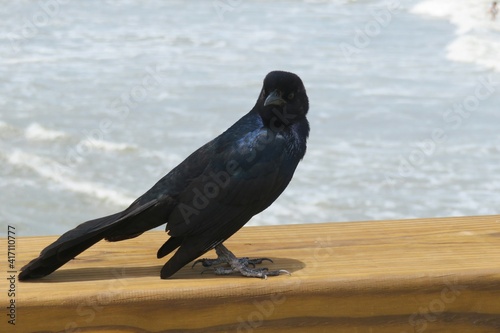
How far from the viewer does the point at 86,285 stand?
1.63 m

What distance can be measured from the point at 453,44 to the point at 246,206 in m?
12.2

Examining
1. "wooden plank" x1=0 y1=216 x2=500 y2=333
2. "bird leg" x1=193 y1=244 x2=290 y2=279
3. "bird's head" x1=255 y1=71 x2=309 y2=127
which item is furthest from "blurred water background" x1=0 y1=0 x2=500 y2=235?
"wooden plank" x1=0 y1=216 x2=500 y2=333

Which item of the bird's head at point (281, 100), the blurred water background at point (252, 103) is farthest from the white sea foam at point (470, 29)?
the bird's head at point (281, 100)

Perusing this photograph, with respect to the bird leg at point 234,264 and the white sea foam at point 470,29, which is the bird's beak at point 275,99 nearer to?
the bird leg at point 234,264

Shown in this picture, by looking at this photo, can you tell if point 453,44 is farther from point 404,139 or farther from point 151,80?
→ point 404,139

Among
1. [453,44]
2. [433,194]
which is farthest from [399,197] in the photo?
[453,44]

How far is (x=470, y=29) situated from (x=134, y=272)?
13781 mm

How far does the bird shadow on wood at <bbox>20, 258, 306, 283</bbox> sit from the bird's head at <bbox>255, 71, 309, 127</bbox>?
1.14 ft

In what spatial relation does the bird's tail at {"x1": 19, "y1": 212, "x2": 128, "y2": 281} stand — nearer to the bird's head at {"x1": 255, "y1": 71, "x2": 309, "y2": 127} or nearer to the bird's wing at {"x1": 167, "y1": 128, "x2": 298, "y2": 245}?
the bird's wing at {"x1": 167, "y1": 128, "x2": 298, "y2": 245}

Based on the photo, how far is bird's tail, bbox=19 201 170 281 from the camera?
1.69 metres

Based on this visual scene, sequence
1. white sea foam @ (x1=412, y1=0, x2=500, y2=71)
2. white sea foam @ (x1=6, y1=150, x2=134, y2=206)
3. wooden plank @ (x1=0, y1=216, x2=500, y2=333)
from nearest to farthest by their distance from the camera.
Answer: wooden plank @ (x1=0, y1=216, x2=500, y2=333)
white sea foam @ (x1=6, y1=150, x2=134, y2=206)
white sea foam @ (x1=412, y1=0, x2=500, y2=71)

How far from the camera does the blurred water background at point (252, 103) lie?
6.33 metres

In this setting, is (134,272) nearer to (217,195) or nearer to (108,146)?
(217,195)

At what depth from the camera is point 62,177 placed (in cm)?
668
